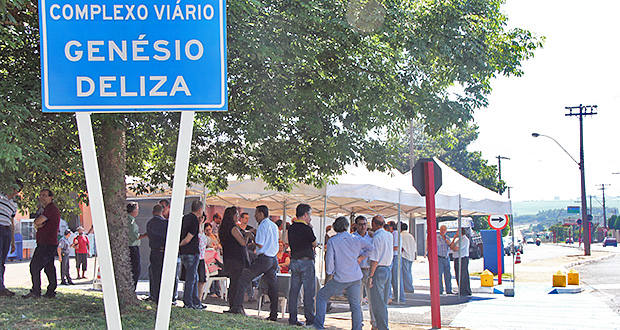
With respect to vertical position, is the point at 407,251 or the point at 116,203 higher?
the point at 116,203

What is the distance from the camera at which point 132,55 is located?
3854mm

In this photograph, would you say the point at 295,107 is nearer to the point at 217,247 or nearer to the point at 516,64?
the point at 516,64

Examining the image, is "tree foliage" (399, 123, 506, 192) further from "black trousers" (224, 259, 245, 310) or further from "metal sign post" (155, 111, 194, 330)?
"metal sign post" (155, 111, 194, 330)

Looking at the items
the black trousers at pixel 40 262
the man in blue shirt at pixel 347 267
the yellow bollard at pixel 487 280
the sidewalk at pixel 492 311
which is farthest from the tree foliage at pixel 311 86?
the yellow bollard at pixel 487 280

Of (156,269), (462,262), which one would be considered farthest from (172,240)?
(462,262)

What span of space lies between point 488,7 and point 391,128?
267 cm

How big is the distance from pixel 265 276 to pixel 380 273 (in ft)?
5.92

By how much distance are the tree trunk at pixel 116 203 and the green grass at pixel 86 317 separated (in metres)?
0.36

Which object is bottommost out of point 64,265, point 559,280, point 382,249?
point 559,280

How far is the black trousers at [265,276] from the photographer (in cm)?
1003

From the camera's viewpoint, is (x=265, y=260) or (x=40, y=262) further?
(x=265, y=260)

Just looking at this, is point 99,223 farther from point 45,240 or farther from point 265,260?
point 265,260

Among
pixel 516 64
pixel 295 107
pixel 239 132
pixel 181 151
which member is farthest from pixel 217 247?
pixel 181 151

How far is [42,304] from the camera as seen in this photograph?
347 inches
